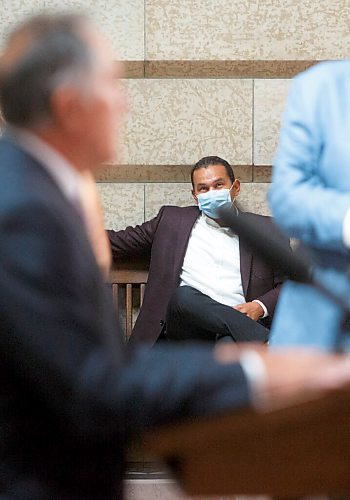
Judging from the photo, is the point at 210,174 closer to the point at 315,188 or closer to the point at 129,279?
the point at 129,279

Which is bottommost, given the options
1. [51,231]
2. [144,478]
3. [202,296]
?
[144,478]

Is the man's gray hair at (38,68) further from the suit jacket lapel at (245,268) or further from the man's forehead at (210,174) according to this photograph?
the man's forehead at (210,174)

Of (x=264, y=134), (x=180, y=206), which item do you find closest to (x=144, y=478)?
(x=180, y=206)

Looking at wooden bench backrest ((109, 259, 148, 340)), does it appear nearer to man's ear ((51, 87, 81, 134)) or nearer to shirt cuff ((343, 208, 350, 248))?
shirt cuff ((343, 208, 350, 248))

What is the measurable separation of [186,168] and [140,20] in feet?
2.57

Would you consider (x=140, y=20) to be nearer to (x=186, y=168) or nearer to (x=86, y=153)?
(x=186, y=168)

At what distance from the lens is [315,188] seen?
1.94 m

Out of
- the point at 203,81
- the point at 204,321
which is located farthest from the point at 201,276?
the point at 203,81

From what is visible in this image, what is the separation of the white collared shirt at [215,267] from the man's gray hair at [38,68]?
144 inches

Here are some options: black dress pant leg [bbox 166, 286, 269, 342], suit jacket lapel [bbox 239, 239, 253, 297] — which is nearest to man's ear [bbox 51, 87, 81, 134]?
black dress pant leg [bbox 166, 286, 269, 342]

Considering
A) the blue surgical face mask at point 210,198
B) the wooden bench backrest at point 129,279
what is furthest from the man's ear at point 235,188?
the wooden bench backrest at point 129,279

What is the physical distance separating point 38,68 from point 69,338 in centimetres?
29

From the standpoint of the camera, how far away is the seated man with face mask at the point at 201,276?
4707 mm

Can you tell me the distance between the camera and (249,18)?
5.63 metres
